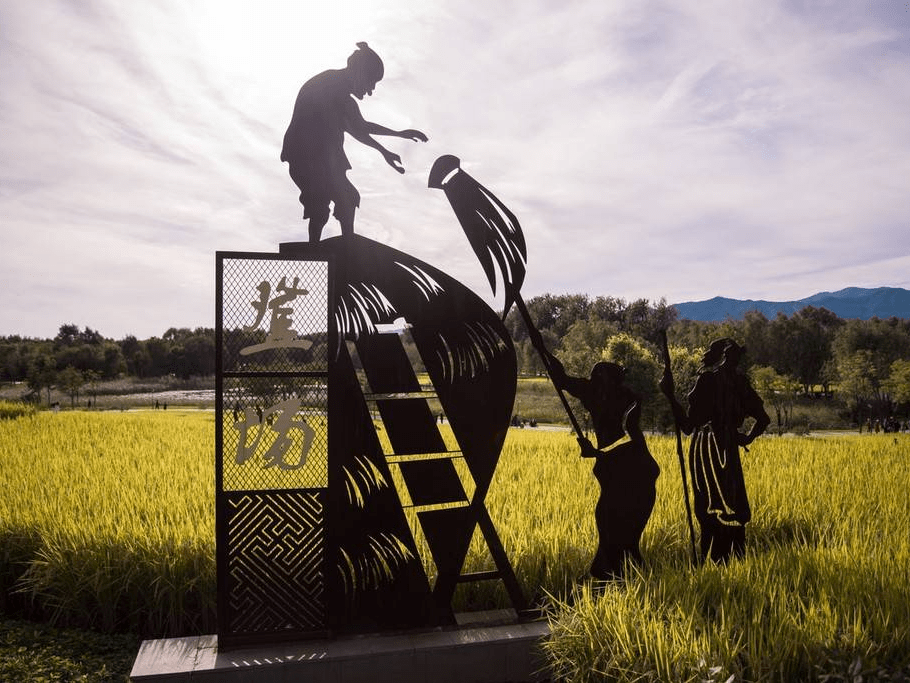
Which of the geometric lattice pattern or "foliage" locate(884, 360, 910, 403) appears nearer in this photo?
the geometric lattice pattern

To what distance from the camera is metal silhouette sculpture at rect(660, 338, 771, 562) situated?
13.6 feet

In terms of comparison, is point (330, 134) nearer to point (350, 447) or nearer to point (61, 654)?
point (350, 447)

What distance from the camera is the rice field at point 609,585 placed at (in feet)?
8.78

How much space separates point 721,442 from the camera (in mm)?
4176

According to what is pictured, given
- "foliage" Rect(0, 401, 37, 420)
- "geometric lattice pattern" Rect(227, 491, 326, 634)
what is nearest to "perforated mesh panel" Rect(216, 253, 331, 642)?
"geometric lattice pattern" Rect(227, 491, 326, 634)

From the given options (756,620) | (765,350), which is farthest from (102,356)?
(756,620)

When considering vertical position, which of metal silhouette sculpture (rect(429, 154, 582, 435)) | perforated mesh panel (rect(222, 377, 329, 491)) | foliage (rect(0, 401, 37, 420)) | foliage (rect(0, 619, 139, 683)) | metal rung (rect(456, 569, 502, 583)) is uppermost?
metal silhouette sculpture (rect(429, 154, 582, 435))

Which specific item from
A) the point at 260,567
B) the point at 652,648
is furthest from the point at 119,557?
the point at 652,648

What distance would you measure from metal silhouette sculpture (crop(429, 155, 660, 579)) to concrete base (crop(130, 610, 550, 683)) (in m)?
0.72

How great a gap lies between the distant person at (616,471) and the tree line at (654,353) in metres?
9.05

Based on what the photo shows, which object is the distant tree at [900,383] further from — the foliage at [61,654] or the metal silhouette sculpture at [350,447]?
the foliage at [61,654]

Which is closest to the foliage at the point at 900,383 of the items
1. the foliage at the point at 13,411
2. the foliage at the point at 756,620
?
the foliage at the point at 756,620

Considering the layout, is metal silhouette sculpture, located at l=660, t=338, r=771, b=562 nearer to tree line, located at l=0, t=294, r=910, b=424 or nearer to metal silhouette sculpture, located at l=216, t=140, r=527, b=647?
metal silhouette sculpture, located at l=216, t=140, r=527, b=647

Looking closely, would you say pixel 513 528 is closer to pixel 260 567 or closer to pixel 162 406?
pixel 260 567
